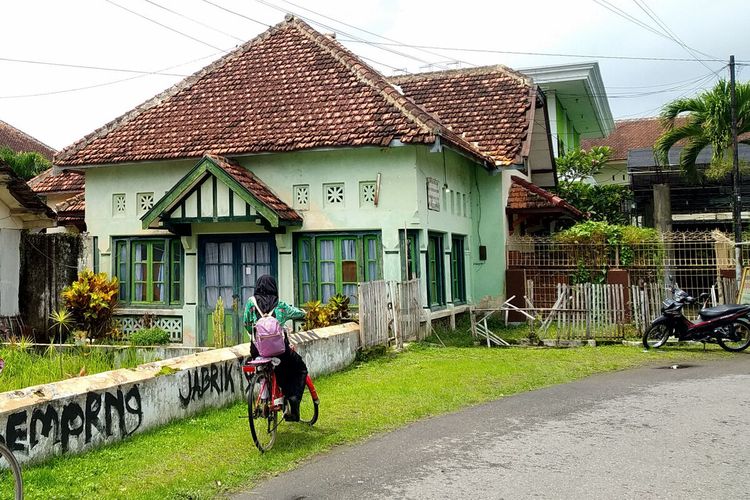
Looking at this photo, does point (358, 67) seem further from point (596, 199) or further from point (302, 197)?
point (596, 199)

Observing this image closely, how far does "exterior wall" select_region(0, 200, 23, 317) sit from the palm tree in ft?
52.5

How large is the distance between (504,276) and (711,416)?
1062cm

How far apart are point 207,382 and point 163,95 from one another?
11110 millimetres

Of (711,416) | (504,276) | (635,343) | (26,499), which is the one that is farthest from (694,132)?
(26,499)

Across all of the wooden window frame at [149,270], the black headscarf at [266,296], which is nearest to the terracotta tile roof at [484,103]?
the wooden window frame at [149,270]

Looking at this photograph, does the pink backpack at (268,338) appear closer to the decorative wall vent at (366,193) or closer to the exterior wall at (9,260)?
the decorative wall vent at (366,193)

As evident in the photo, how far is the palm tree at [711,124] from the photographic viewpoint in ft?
61.4

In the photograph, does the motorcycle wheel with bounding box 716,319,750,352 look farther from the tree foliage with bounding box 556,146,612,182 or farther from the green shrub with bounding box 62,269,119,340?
the tree foliage with bounding box 556,146,612,182

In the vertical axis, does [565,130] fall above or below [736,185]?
above

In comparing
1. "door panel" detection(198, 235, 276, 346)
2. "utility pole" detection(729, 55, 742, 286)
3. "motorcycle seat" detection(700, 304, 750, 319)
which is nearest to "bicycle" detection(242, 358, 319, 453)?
"door panel" detection(198, 235, 276, 346)

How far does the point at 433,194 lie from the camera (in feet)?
51.1

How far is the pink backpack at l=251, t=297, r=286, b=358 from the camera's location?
7.09 m

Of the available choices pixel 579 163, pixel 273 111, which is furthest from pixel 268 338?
pixel 579 163

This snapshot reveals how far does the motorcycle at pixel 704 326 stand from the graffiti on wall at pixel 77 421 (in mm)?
10057
